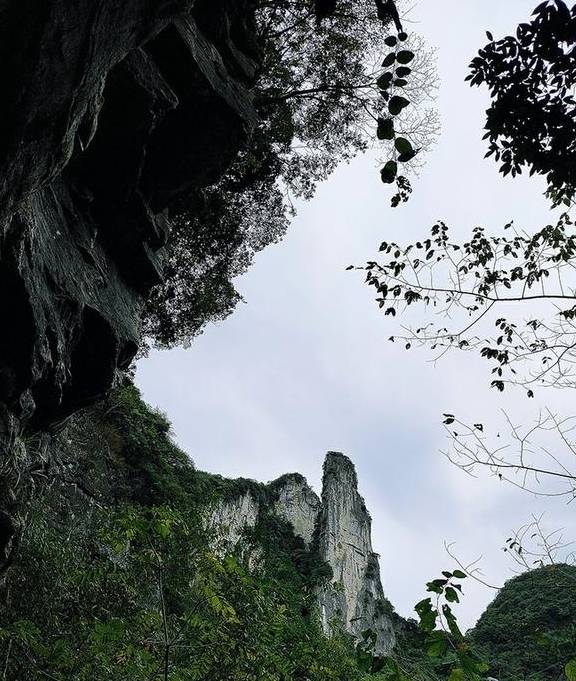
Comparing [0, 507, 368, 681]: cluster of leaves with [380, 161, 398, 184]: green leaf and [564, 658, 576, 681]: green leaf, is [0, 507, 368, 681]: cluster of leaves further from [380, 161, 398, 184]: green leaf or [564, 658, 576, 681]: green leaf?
[380, 161, 398, 184]: green leaf

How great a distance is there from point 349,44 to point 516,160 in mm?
8115

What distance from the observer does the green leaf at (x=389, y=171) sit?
277 cm

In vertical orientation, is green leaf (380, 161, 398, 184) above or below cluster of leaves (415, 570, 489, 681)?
above

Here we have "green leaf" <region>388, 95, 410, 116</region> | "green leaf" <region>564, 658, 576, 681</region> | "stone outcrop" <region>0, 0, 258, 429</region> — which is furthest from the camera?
"stone outcrop" <region>0, 0, 258, 429</region>

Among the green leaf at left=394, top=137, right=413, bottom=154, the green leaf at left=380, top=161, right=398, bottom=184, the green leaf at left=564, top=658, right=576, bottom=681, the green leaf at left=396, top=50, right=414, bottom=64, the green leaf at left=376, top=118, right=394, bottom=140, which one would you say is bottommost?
the green leaf at left=564, top=658, right=576, bottom=681

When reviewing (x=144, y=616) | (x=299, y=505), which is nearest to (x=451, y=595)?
(x=144, y=616)

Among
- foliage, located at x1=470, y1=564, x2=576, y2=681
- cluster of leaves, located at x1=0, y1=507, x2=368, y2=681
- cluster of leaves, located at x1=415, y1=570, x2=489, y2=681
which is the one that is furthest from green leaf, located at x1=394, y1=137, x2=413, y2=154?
foliage, located at x1=470, y1=564, x2=576, y2=681

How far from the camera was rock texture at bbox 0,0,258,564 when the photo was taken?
3.72m

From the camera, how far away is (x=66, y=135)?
14.0 feet

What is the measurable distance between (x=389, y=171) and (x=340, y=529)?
38782 millimetres

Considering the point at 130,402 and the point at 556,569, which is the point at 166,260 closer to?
the point at 556,569

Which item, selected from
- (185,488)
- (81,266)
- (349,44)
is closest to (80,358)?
(81,266)

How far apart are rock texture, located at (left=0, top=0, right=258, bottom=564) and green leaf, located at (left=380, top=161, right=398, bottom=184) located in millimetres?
2159

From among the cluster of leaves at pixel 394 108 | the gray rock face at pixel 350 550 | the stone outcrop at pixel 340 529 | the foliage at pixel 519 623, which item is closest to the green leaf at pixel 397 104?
the cluster of leaves at pixel 394 108
